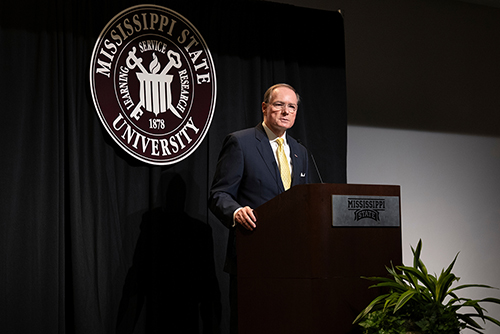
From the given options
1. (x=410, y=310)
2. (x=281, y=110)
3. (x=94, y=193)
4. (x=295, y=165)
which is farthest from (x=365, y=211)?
(x=94, y=193)

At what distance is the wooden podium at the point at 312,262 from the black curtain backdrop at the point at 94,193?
4.73 ft

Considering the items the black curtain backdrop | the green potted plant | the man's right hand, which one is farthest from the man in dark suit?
the black curtain backdrop

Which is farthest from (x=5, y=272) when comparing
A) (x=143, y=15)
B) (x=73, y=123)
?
(x=143, y=15)

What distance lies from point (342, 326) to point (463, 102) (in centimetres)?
370

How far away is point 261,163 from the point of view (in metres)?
2.83

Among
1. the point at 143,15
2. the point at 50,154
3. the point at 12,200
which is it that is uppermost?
the point at 143,15

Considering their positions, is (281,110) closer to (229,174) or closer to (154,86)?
(229,174)

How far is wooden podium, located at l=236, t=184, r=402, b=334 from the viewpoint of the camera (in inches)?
83.7

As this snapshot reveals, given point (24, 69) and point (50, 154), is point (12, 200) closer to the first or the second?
point (50, 154)

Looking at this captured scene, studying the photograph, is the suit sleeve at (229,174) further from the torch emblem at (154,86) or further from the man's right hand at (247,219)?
the torch emblem at (154,86)

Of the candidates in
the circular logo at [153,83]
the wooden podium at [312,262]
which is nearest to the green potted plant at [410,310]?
the wooden podium at [312,262]

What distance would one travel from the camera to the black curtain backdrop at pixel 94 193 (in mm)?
3293

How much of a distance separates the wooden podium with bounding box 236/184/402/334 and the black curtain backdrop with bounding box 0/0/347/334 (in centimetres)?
144

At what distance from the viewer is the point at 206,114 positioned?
3900 mm
